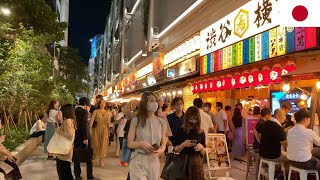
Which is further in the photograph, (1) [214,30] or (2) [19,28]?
(2) [19,28]

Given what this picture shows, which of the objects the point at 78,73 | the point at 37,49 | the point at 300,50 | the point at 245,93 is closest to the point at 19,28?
the point at 37,49

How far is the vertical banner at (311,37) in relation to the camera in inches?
294

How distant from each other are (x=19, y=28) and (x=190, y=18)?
25.1 ft

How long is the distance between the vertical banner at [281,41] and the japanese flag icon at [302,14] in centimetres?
528

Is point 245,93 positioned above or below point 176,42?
below

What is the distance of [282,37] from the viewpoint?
871cm

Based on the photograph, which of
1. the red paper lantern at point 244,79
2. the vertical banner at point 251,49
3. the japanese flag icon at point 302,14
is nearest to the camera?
the japanese flag icon at point 302,14

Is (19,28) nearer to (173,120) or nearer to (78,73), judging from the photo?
(173,120)

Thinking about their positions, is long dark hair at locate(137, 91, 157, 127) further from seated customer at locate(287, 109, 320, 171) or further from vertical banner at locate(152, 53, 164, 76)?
vertical banner at locate(152, 53, 164, 76)

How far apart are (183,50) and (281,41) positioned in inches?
342

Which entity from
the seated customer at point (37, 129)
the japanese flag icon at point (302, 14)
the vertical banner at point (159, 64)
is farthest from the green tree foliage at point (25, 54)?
the japanese flag icon at point (302, 14)

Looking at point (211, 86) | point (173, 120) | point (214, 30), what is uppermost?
point (214, 30)

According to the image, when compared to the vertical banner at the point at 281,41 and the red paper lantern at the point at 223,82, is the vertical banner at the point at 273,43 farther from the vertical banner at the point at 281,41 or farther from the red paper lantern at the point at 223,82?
the red paper lantern at the point at 223,82

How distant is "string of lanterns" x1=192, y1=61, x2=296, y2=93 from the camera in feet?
29.4
